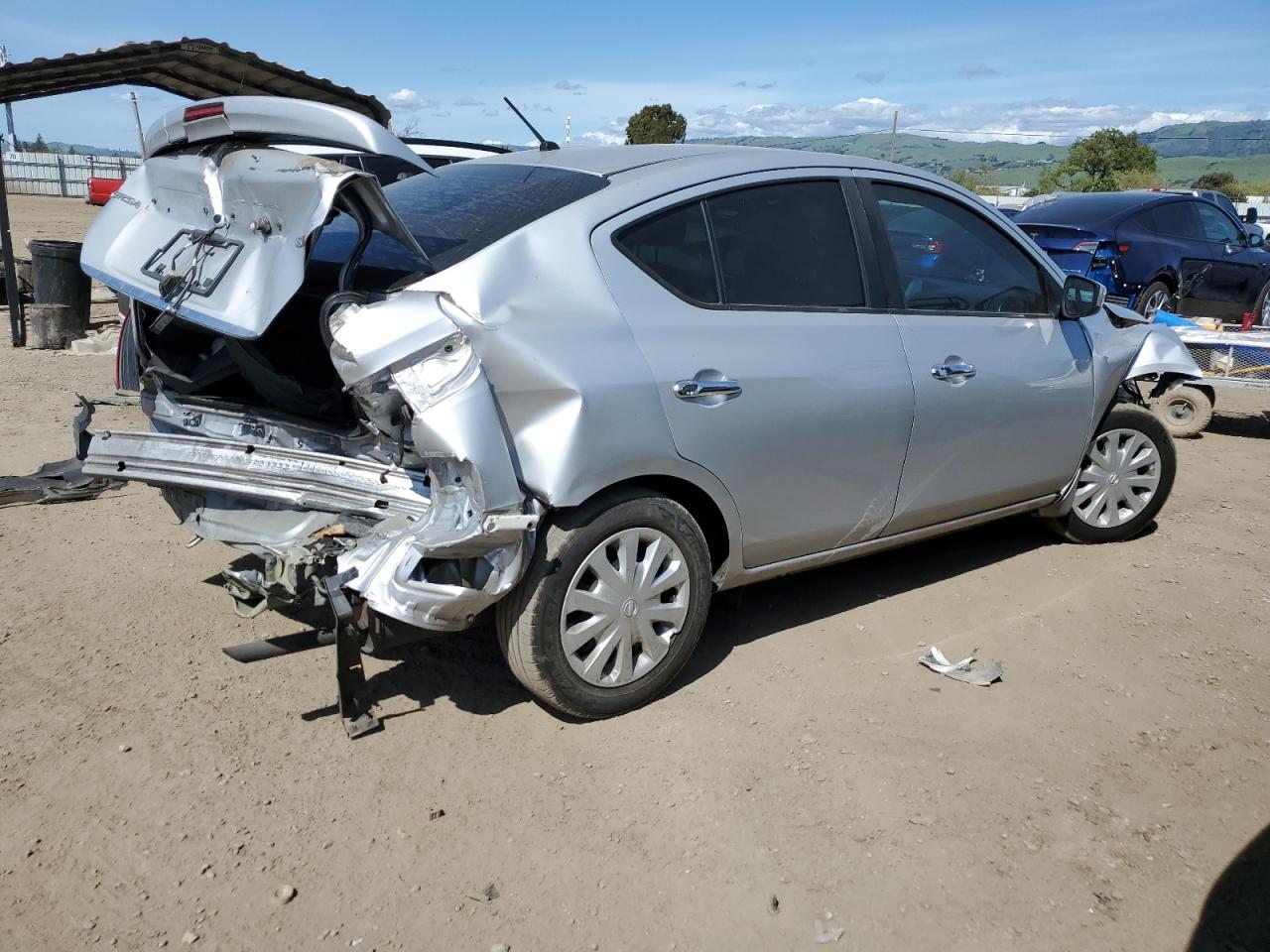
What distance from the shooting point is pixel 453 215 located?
3584mm

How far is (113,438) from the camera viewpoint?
3521mm

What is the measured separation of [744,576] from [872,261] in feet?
4.42

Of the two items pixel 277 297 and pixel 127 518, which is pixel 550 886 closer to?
pixel 277 297

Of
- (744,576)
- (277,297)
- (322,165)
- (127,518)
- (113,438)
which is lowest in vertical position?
(127,518)

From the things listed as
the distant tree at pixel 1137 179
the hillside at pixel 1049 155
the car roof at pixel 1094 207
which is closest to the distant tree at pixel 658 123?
the distant tree at pixel 1137 179

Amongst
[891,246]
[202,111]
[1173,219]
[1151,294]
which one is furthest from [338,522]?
[1173,219]

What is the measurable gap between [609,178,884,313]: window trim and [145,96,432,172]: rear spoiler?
74 centimetres

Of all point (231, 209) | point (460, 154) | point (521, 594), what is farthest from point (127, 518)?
point (460, 154)

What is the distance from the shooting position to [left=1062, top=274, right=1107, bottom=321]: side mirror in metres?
4.73

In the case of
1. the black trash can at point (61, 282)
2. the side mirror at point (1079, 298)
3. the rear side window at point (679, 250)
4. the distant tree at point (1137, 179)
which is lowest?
the black trash can at point (61, 282)

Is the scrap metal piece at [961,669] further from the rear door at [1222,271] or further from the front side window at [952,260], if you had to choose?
the rear door at [1222,271]

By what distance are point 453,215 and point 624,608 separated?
1.49 meters

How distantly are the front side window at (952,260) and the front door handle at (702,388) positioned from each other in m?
1.08

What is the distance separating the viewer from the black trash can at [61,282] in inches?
388
